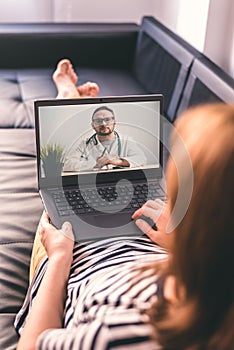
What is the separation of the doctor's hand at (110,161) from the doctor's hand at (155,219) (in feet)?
0.54

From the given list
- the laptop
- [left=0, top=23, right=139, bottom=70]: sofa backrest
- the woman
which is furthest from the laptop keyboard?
[left=0, top=23, right=139, bottom=70]: sofa backrest

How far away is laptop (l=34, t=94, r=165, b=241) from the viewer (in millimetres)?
1311

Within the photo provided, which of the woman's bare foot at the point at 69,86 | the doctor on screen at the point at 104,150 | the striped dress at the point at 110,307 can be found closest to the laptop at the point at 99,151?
the doctor on screen at the point at 104,150

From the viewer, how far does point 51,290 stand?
0.95 meters

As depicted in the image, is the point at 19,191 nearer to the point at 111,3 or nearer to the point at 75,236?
the point at 75,236

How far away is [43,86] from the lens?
2.31m

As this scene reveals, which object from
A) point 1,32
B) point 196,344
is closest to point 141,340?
point 196,344

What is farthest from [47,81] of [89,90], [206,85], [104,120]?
[104,120]

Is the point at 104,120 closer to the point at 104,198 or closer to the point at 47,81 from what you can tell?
the point at 104,198

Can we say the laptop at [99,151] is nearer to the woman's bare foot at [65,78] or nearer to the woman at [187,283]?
the woman at [187,283]

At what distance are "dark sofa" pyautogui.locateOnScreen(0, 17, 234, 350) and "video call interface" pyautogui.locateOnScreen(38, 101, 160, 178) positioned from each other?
0.63ft

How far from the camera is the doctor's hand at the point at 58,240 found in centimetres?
104

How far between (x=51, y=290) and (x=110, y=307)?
24 centimetres

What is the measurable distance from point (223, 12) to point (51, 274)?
1.41 metres
